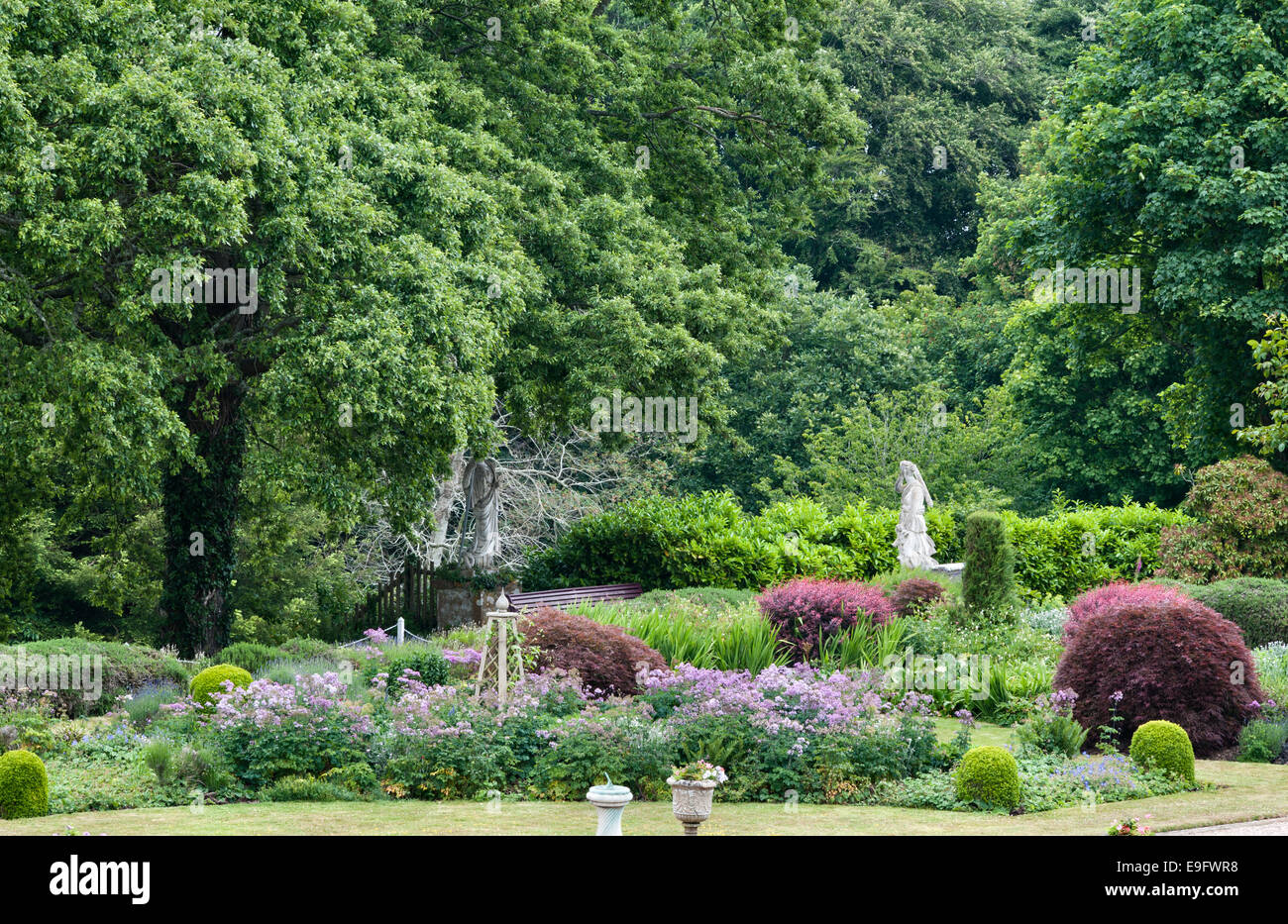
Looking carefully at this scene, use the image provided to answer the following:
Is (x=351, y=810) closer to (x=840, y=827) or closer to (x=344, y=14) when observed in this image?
(x=840, y=827)

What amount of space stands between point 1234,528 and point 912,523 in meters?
4.88

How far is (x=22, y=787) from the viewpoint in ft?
31.1

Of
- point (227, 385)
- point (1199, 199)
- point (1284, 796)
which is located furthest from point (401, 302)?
point (1199, 199)

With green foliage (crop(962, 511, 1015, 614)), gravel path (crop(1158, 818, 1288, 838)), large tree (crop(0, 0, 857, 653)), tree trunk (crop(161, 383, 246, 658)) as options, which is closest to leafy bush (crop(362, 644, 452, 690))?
large tree (crop(0, 0, 857, 653))

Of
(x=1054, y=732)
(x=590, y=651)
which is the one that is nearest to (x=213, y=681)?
(x=590, y=651)

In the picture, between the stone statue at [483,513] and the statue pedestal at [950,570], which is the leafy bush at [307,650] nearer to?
the stone statue at [483,513]

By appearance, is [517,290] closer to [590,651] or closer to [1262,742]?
[590,651]

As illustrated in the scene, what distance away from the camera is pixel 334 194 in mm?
15547

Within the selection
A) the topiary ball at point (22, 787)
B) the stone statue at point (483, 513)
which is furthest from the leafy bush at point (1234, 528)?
the topiary ball at point (22, 787)

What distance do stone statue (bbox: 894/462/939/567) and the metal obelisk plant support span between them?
37.0 ft

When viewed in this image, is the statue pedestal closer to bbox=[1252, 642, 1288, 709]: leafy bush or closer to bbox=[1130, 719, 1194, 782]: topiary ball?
bbox=[1252, 642, 1288, 709]: leafy bush

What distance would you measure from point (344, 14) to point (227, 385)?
4.95m

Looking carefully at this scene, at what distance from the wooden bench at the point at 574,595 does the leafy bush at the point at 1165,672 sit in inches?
301

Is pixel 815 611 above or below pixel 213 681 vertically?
above
